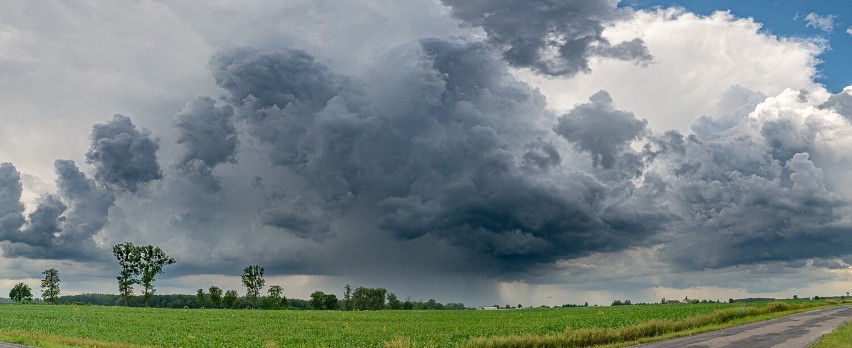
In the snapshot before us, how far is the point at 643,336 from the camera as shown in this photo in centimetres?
4647

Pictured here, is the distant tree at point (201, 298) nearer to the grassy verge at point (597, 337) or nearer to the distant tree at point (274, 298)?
the distant tree at point (274, 298)

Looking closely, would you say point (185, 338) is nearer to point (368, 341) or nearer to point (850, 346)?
point (368, 341)

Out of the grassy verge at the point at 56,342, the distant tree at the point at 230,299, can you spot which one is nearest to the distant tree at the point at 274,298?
the distant tree at the point at 230,299

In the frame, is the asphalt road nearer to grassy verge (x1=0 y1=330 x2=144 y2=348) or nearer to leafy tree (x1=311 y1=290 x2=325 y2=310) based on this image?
grassy verge (x1=0 y1=330 x2=144 y2=348)

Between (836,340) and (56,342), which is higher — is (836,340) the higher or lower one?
the lower one

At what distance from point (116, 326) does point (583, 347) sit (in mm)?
45645

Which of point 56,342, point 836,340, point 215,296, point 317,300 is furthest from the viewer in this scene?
point 317,300

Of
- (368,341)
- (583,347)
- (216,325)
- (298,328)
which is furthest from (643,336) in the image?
(216,325)

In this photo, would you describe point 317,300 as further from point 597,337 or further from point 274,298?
point 597,337

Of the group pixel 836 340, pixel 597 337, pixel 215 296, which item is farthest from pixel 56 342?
pixel 215 296

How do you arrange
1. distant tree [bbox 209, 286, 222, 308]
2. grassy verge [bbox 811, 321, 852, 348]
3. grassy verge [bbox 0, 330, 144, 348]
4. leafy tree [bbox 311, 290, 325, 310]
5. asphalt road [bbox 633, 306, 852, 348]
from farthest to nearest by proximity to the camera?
1. leafy tree [bbox 311, 290, 325, 310]
2. distant tree [bbox 209, 286, 222, 308]
3. grassy verge [bbox 0, 330, 144, 348]
4. asphalt road [bbox 633, 306, 852, 348]
5. grassy verge [bbox 811, 321, 852, 348]

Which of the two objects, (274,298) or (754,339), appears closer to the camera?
(754,339)

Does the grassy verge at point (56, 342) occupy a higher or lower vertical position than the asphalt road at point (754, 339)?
higher

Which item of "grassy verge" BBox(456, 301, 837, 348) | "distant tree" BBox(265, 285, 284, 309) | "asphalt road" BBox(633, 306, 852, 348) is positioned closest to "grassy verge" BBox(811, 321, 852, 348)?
"asphalt road" BBox(633, 306, 852, 348)
